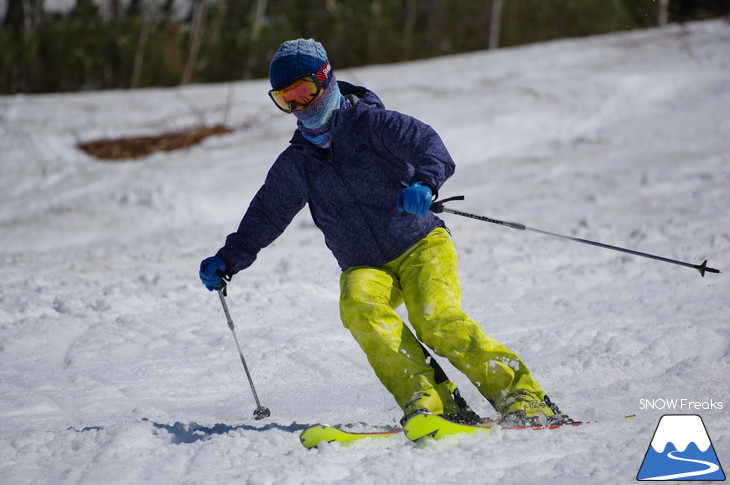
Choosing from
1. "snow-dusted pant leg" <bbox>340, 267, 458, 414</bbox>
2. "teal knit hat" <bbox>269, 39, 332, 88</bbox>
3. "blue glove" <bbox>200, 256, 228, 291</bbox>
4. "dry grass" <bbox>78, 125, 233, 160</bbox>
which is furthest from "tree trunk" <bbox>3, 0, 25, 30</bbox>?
"snow-dusted pant leg" <bbox>340, 267, 458, 414</bbox>

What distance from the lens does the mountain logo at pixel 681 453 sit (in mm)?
2328

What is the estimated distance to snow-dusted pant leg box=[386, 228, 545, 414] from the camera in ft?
9.42

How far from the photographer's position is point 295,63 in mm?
3127

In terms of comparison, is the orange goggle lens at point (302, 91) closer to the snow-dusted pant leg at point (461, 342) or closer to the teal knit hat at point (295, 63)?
the teal knit hat at point (295, 63)

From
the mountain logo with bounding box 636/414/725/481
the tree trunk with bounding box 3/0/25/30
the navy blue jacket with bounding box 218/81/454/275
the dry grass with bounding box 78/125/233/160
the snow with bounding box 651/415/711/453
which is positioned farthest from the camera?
the tree trunk with bounding box 3/0/25/30

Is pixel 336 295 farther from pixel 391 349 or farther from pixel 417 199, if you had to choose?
pixel 417 199

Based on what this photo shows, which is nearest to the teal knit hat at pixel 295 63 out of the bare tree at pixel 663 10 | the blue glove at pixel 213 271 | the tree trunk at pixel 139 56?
the blue glove at pixel 213 271

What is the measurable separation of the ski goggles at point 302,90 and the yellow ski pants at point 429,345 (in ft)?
2.65

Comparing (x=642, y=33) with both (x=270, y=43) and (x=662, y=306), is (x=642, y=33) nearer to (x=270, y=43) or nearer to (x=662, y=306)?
(x=270, y=43)

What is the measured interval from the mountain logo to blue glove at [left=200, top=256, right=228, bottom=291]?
200cm

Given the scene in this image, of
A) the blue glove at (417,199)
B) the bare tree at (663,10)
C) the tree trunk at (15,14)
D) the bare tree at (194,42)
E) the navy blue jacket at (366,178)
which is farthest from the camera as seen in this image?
the tree trunk at (15,14)

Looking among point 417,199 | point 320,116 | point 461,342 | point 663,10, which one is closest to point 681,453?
point 461,342

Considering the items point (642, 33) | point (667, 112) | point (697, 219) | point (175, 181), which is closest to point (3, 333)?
point (175, 181)

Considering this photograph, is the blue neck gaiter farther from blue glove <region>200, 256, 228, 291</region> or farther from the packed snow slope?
the packed snow slope
